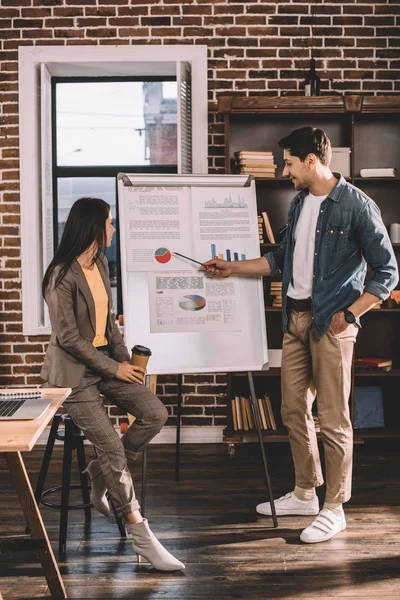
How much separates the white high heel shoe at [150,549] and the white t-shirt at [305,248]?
4.04 ft

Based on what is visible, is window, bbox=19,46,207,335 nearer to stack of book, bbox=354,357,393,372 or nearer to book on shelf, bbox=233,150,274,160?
book on shelf, bbox=233,150,274,160

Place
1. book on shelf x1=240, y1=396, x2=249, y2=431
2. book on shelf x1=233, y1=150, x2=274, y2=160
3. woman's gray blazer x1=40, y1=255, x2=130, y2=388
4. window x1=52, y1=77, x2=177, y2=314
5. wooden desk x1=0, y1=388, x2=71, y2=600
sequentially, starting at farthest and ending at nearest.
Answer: window x1=52, y1=77, x2=177, y2=314, book on shelf x1=240, y1=396, x2=249, y2=431, book on shelf x1=233, y1=150, x2=274, y2=160, woman's gray blazer x1=40, y1=255, x2=130, y2=388, wooden desk x1=0, y1=388, x2=71, y2=600

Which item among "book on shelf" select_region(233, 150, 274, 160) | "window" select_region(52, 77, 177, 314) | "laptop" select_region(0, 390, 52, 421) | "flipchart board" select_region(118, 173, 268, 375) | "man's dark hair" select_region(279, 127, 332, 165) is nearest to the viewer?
"laptop" select_region(0, 390, 52, 421)

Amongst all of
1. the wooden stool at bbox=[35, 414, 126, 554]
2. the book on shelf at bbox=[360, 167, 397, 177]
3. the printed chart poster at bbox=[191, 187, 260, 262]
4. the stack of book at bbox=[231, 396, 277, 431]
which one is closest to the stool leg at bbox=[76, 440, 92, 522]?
the wooden stool at bbox=[35, 414, 126, 554]

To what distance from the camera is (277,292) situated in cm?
428

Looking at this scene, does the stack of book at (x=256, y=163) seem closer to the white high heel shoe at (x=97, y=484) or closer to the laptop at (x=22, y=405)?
the white high heel shoe at (x=97, y=484)

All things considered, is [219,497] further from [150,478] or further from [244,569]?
[244,569]

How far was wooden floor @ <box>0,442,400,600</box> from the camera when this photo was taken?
2.52 metres

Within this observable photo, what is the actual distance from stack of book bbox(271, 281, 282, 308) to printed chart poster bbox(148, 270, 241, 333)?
1.05m

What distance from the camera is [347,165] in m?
4.29

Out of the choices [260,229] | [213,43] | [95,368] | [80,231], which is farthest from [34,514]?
[213,43]

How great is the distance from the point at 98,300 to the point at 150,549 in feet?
3.43

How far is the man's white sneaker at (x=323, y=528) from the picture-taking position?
2.93 m

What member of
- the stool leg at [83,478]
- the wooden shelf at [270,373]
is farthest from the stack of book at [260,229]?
the stool leg at [83,478]
